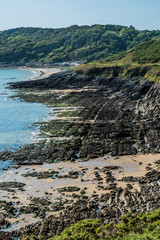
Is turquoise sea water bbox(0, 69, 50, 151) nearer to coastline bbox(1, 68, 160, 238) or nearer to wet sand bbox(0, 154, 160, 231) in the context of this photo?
coastline bbox(1, 68, 160, 238)

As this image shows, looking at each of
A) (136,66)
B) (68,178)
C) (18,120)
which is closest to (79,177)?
(68,178)

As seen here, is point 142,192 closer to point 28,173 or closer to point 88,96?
point 28,173

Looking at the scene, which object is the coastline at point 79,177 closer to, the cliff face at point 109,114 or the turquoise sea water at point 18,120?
the cliff face at point 109,114

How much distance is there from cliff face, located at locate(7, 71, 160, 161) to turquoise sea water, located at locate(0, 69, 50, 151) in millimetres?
4883

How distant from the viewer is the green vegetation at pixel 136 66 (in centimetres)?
8894

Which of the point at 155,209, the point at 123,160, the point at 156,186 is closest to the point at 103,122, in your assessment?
the point at 123,160

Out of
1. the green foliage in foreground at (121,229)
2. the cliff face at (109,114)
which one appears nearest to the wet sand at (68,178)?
the cliff face at (109,114)

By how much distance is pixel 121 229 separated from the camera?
2333 centimetres

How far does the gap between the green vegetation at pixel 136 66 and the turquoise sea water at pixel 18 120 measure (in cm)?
3353

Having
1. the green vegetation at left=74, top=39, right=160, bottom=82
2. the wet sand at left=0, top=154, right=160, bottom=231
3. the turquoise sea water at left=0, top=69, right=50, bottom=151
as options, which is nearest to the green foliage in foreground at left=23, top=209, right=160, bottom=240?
the wet sand at left=0, top=154, right=160, bottom=231

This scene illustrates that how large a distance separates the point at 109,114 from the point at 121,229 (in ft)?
133

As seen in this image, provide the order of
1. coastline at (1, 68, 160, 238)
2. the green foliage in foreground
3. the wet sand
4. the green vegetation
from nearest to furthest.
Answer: the green foliage in foreground → coastline at (1, 68, 160, 238) → the wet sand → the green vegetation

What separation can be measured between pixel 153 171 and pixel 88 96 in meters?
48.9

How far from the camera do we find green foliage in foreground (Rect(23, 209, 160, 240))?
21.5 metres
